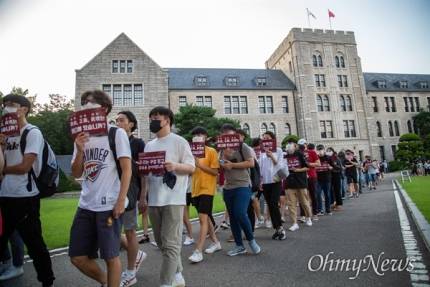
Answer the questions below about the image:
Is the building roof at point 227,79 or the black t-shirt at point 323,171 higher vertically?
the building roof at point 227,79

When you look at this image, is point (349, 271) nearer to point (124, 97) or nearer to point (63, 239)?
point (63, 239)

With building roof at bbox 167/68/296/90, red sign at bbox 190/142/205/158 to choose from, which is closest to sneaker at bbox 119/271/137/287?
red sign at bbox 190/142/205/158

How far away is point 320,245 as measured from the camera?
5062mm

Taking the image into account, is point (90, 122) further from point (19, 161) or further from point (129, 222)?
point (129, 222)

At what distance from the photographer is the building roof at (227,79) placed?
1566 inches

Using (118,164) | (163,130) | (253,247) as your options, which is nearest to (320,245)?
(253,247)

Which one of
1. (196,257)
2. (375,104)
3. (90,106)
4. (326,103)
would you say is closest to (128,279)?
(196,257)

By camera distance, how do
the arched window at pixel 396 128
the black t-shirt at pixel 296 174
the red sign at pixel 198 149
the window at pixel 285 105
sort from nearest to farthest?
the red sign at pixel 198 149, the black t-shirt at pixel 296 174, the window at pixel 285 105, the arched window at pixel 396 128

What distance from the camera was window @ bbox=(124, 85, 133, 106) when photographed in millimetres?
32338

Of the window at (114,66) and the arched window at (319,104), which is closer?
the window at (114,66)

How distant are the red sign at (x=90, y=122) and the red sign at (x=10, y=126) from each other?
1127 millimetres

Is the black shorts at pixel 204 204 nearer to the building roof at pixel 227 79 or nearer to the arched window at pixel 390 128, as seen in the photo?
the building roof at pixel 227 79

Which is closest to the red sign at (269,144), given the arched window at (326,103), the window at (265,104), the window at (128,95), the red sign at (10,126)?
the red sign at (10,126)

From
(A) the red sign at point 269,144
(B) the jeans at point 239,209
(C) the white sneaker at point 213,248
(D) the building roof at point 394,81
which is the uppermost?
(D) the building roof at point 394,81
